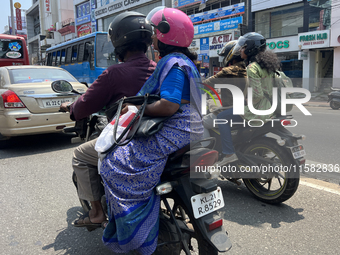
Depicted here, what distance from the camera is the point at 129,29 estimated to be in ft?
7.43

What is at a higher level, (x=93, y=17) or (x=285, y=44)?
(x=93, y=17)

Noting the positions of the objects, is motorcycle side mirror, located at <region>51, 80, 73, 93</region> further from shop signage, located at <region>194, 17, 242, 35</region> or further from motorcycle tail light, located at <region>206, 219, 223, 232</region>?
shop signage, located at <region>194, 17, 242, 35</region>

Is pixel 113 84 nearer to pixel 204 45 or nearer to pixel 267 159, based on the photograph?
pixel 267 159

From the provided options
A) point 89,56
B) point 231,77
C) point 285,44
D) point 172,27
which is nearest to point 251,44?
point 231,77

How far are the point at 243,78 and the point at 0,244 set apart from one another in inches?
116

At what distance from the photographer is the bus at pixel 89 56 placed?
12.3 metres

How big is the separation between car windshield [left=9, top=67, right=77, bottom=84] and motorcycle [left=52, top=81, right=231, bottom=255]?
5088mm

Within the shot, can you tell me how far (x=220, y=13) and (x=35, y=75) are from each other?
20388mm

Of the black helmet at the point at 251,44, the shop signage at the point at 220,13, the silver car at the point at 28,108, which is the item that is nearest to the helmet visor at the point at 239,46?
the black helmet at the point at 251,44

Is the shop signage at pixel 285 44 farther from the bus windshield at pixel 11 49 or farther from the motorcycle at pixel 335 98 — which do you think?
the bus windshield at pixel 11 49

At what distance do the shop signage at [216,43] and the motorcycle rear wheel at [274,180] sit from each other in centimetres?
2139

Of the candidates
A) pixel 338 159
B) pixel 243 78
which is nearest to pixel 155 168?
pixel 243 78

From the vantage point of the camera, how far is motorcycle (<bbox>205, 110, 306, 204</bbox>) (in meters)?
3.10

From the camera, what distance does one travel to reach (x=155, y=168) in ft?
6.26
